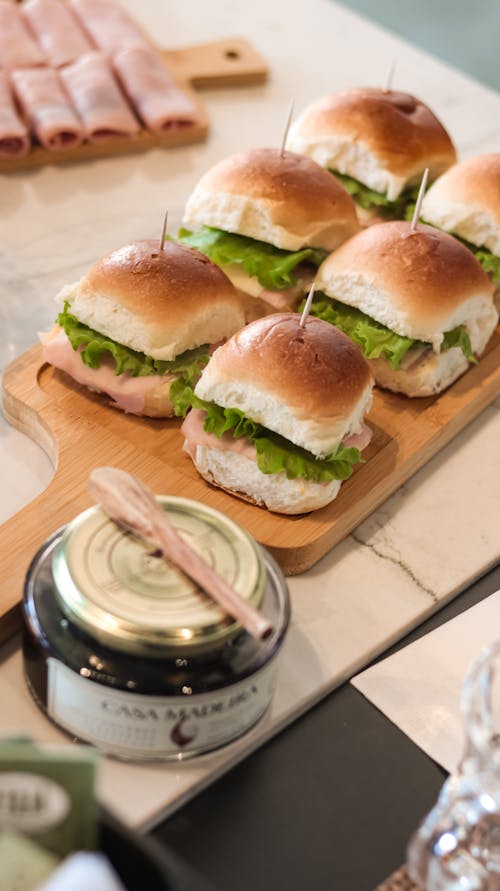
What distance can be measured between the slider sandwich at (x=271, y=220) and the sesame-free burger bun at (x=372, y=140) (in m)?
0.17

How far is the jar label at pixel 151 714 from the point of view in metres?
1.26

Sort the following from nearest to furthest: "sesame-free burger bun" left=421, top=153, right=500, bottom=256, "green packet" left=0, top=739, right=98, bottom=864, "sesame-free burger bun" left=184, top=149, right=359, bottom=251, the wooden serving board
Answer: "green packet" left=0, top=739, right=98, bottom=864, "sesame-free burger bun" left=184, top=149, right=359, bottom=251, "sesame-free burger bun" left=421, top=153, right=500, bottom=256, the wooden serving board

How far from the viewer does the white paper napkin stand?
142 centimetres

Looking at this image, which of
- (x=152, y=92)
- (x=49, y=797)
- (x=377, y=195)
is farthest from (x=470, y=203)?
(x=49, y=797)

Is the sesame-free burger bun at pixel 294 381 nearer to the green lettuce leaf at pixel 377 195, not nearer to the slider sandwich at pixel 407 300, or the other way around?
the slider sandwich at pixel 407 300

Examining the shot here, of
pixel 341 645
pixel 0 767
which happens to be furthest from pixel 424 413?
pixel 0 767

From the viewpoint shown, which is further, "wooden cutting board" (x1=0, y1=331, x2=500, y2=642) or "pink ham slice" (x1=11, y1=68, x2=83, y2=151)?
"pink ham slice" (x1=11, y1=68, x2=83, y2=151)

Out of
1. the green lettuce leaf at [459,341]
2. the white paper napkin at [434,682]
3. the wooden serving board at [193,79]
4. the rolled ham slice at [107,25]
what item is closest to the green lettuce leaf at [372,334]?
the green lettuce leaf at [459,341]

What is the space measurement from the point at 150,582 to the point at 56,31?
6.32 ft

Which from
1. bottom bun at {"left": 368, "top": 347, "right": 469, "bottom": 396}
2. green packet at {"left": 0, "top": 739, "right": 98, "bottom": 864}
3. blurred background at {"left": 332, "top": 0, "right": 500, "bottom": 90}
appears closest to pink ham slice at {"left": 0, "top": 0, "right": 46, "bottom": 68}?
bottom bun at {"left": 368, "top": 347, "right": 469, "bottom": 396}

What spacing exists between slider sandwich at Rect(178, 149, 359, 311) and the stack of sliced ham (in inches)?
24.5

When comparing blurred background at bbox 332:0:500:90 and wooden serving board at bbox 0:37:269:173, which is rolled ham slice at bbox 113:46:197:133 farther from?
blurred background at bbox 332:0:500:90

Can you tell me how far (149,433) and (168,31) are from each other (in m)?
1.66

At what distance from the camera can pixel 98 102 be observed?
8.43ft
